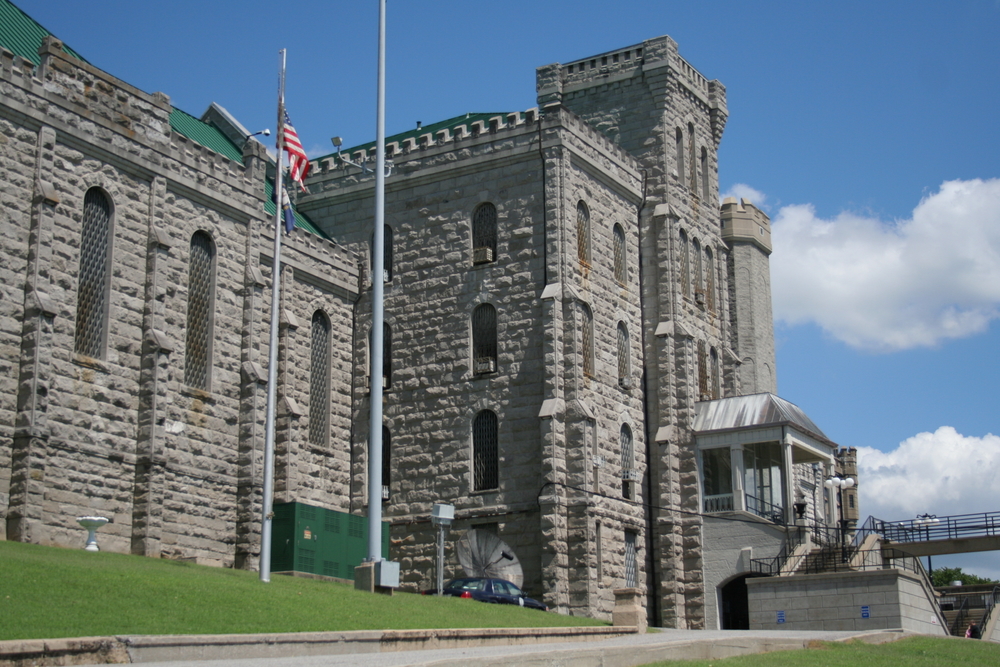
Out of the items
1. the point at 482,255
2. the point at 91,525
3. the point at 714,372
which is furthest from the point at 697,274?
the point at 91,525

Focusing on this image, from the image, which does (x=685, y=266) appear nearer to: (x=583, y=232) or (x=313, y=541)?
(x=583, y=232)

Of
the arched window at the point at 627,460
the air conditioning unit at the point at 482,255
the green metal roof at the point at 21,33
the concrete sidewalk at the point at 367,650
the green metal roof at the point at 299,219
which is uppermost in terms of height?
the green metal roof at the point at 21,33

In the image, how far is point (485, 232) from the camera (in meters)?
38.7

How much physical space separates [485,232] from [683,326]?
24.1 feet

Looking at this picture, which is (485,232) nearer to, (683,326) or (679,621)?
(683,326)

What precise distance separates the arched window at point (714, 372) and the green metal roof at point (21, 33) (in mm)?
22719

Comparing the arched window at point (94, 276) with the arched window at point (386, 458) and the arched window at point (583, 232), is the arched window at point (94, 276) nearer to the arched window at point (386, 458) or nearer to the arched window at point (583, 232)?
the arched window at point (386, 458)

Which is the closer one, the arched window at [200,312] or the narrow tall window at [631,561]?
the arched window at [200,312]

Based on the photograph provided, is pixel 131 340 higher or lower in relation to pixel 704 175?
lower

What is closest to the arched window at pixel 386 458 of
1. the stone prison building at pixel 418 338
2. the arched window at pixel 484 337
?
the stone prison building at pixel 418 338

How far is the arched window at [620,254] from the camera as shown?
1586 inches

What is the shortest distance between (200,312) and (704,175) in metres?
20.3

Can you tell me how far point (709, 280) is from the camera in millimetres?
44594

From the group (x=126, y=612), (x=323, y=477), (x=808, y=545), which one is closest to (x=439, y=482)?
(x=323, y=477)
